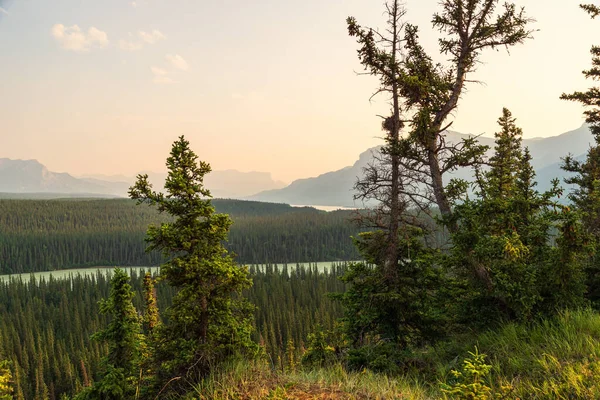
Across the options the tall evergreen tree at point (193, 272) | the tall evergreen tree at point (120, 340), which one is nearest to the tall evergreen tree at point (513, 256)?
the tall evergreen tree at point (193, 272)

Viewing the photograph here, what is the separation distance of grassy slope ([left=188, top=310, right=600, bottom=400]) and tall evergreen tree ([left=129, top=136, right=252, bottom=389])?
17.1 ft

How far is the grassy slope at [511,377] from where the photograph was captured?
6.05 meters

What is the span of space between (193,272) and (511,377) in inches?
410

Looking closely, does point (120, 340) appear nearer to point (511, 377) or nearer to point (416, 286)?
point (416, 286)

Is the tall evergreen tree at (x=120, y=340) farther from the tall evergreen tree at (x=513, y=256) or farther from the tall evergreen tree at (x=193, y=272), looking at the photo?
the tall evergreen tree at (x=513, y=256)

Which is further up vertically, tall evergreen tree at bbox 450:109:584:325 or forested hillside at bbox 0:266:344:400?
tall evergreen tree at bbox 450:109:584:325

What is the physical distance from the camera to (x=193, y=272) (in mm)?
13359

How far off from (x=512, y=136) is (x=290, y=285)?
86.2 metres

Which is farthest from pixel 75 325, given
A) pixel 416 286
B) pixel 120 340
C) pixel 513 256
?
pixel 513 256

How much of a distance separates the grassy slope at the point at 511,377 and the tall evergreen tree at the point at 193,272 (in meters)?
5.21

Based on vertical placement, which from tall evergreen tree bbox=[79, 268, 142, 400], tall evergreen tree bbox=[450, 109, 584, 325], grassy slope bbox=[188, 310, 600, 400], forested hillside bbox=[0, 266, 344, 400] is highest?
tall evergreen tree bbox=[450, 109, 584, 325]

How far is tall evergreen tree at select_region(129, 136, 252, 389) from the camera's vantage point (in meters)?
13.1

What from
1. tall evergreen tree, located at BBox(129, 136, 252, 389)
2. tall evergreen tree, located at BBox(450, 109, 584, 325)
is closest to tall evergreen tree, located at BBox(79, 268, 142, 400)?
tall evergreen tree, located at BBox(129, 136, 252, 389)

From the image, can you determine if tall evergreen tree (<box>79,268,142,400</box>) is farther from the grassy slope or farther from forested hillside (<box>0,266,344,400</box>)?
forested hillside (<box>0,266,344,400</box>)
